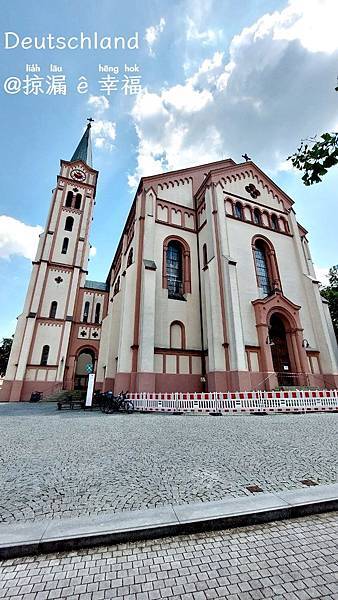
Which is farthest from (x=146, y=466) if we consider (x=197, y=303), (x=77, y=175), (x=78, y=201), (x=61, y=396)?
(x=77, y=175)

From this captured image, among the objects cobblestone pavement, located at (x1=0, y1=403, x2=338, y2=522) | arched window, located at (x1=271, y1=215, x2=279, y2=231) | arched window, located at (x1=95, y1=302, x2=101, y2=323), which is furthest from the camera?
arched window, located at (x1=95, y1=302, x2=101, y2=323)

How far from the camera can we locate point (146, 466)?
12.9 feet

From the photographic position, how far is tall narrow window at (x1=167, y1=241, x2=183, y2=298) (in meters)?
16.9

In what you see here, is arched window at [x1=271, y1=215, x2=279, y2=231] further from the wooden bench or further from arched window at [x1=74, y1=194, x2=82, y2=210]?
arched window at [x1=74, y1=194, x2=82, y2=210]

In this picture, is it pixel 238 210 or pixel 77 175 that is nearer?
pixel 238 210

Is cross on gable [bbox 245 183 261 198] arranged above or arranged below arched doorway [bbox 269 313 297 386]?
above

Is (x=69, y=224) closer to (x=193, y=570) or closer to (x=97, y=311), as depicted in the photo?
(x=97, y=311)

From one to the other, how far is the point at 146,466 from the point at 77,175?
34.5m

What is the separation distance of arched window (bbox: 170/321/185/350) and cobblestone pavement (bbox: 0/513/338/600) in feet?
42.1

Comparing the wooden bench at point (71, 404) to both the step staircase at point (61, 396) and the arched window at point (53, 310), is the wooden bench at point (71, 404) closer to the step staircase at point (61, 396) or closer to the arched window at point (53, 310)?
the step staircase at point (61, 396)

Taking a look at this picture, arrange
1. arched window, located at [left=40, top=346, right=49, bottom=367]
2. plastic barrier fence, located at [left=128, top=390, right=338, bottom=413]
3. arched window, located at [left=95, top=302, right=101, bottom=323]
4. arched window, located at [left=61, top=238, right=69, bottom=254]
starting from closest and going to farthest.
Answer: plastic barrier fence, located at [left=128, top=390, right=338, bottom=413]
arched window, located at [left=40, top=346, right=49, bottom=367]
arched window, located at [left=61, top=238, right=69, bottom=254]
arched window, located at [left=95, top=302, right=101, bottom=323]

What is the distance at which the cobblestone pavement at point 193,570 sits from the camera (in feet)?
5.25

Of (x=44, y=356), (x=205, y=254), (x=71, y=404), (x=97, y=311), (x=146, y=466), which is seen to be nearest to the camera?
(x=146, y=466)

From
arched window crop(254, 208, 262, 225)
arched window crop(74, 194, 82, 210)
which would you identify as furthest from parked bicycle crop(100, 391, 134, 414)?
arched window crop(74, 194, 82, 210)
